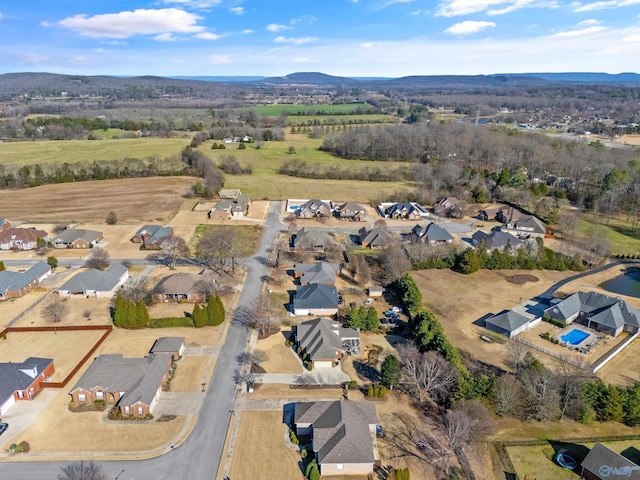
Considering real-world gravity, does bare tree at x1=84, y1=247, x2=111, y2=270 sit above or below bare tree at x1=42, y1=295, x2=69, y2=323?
above

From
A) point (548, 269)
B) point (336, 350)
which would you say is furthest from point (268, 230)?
point (548, 269)

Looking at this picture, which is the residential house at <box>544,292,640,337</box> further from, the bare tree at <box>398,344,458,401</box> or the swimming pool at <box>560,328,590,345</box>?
the bare tree at <box>398,344,458,401</box>

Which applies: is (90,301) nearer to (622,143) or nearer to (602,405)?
(602,405)

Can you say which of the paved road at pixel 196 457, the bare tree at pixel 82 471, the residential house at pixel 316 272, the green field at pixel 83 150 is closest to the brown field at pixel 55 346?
the paved road at pixel 196 457

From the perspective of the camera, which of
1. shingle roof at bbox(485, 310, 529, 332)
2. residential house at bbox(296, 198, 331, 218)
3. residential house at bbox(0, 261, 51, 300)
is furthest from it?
residential house at bbox(296, 198, 331, 218)

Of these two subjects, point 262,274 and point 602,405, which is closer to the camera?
point 602,405

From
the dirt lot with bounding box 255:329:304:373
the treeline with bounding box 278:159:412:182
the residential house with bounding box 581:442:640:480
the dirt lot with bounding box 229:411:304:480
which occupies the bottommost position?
the dirt lot with bounding box 229:411:304:480

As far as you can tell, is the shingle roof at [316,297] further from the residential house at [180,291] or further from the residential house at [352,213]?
the residential house at [352,213]

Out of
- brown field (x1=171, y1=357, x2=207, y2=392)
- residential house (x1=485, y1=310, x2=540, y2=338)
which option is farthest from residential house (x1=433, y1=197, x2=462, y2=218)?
brown field (x1=171, y1=357, x2=207, y2=392)
